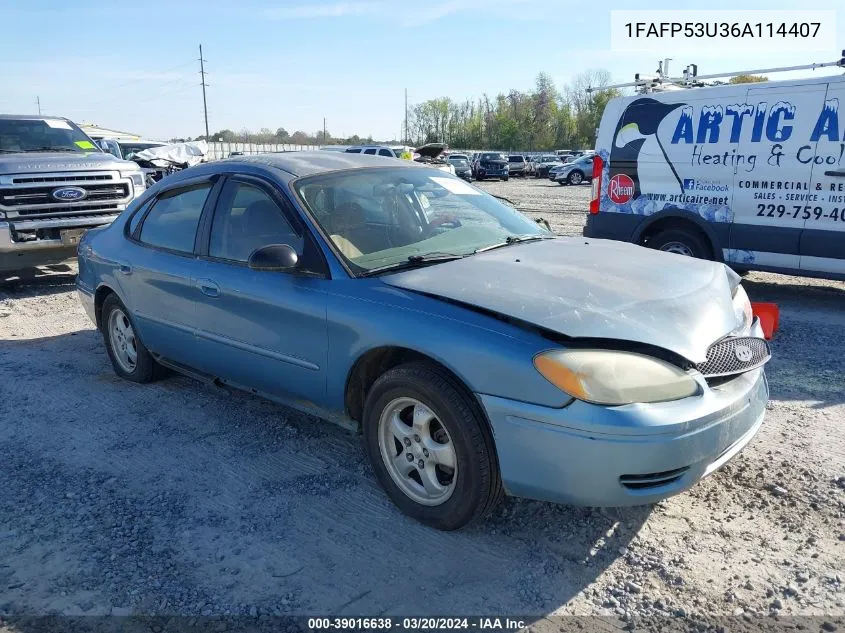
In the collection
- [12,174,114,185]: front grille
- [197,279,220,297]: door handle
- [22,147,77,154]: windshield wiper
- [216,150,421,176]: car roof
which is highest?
[22,147,77,154]: windshield wiper

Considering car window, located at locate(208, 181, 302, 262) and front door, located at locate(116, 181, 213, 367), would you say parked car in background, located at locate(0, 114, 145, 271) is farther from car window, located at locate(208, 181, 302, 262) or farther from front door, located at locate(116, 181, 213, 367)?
car window, located at locate(208, 181, 302, 262)

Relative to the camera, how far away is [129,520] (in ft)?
11.0

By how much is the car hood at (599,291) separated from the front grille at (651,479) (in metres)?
0.46

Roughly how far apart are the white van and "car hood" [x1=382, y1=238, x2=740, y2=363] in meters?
3.68

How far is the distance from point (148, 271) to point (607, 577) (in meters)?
3.47

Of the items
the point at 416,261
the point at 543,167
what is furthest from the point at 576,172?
the point at 416,261

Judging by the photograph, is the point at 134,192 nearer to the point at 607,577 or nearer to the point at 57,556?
the point at 57,556

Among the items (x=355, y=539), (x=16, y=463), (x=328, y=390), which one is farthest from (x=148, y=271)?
(x=355, y=539)

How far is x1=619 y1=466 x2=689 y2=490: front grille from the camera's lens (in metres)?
2.71

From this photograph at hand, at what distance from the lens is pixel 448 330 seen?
2.98 m

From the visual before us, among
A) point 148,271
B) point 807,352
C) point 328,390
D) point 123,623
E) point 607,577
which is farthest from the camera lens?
point 807,352

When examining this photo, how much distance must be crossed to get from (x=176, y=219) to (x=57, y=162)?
17.1 feet

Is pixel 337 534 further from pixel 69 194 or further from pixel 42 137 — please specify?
pixel 42 137

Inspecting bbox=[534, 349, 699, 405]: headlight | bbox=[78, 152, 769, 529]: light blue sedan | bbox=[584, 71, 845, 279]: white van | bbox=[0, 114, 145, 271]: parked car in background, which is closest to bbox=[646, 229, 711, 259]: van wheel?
bbox=[584, 71, 845, 279]: white van
